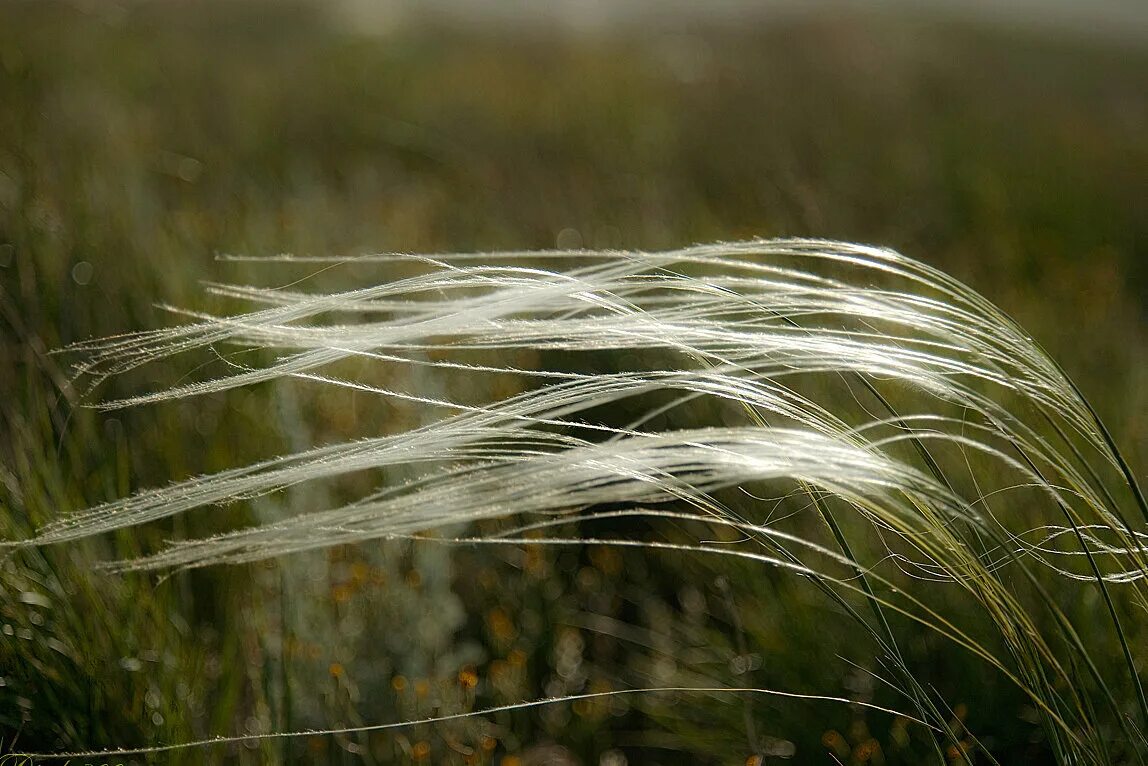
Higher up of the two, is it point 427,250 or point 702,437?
point 427,250

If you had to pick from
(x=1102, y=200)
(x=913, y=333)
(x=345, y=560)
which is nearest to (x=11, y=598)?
(x=345, y=560)

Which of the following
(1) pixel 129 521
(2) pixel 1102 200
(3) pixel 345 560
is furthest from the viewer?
(2) pixel 1102 200

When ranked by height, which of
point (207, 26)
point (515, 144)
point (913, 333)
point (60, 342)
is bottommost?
point (913, 333)

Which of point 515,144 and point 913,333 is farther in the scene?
point 515,144

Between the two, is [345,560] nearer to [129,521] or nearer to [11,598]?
[11,598]

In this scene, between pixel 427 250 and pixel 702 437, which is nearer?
pixel 702 437

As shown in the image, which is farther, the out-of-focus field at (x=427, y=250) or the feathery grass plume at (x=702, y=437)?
the out-of-focus field at (x=427, y=250)

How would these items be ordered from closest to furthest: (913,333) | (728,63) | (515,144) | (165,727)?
(165,727)
(913,333)
(515,144)
(728,63)

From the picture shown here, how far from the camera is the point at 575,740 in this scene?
1867mm

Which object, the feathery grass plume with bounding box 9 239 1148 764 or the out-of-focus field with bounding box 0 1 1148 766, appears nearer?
the feathery grass plume with bounding box 9 239 1148 764

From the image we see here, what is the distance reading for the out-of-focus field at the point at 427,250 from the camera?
153 cm

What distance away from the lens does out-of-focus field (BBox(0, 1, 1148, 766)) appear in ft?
5.02

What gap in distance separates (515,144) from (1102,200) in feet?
12.7

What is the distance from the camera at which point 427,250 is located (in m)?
3.80
